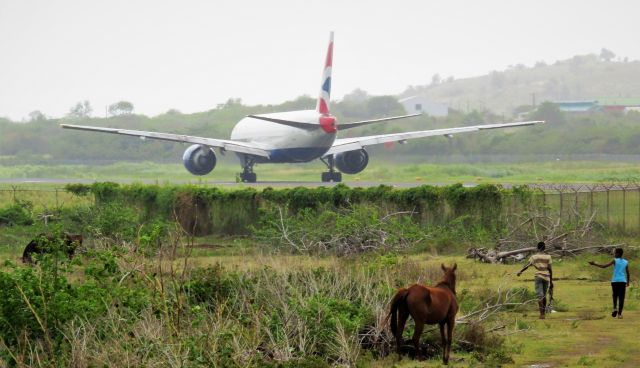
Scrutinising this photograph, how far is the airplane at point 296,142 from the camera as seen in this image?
7219 centimetres

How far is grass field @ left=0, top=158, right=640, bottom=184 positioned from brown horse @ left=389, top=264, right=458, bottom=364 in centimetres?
5388

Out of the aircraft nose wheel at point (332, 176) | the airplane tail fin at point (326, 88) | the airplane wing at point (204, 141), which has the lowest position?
the aircraft nose wheel at point (332, 176)

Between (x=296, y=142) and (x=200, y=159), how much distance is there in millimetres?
6148

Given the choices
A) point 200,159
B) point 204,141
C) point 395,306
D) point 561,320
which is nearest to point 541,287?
point 561,320

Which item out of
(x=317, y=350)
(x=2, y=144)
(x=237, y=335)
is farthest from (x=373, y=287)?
(x=2, y=144)

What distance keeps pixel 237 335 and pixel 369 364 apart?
2.40m

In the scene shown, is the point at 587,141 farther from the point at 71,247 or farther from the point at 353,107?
the point at 71,247

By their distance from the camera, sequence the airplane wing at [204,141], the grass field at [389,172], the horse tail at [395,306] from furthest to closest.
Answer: the grass field at [389,172] → the airplane wing at [204,141] → the horse tail at [395,306]

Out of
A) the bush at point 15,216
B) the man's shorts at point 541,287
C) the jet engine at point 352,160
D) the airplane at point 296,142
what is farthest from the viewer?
the jet engine at point 352,160

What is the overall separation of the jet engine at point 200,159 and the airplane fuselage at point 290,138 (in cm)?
417

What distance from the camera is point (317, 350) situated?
1725 centimetres

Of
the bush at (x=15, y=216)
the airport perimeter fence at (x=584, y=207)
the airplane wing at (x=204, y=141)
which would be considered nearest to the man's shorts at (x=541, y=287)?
the airport perimeter fence at (x=584, y=207)

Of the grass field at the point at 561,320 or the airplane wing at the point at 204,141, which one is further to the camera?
the airplane wing at the point at 204,141

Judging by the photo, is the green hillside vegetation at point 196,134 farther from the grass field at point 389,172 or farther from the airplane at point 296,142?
the airplane at point 296,142
